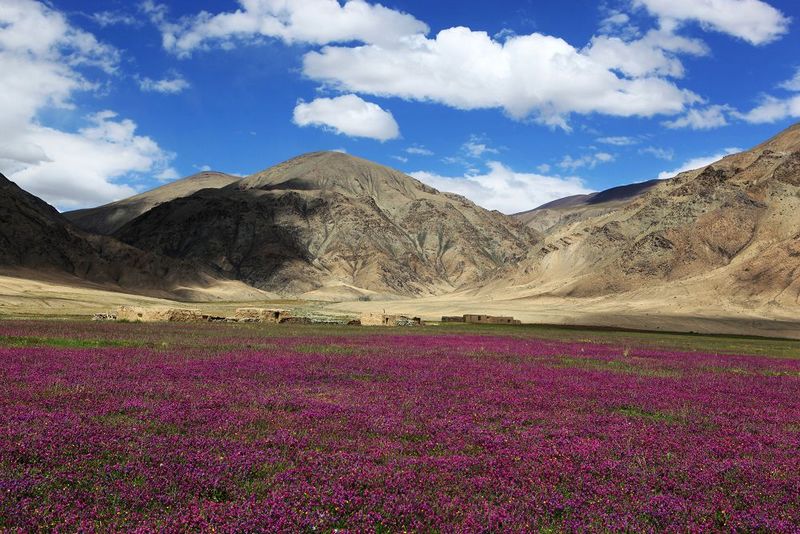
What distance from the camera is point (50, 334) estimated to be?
30.7 m

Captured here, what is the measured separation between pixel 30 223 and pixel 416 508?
508ft

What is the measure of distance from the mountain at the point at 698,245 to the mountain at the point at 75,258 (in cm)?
8501

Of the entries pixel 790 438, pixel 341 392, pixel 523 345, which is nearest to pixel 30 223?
pixel 523 345

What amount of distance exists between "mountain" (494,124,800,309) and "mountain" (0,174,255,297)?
85.0m

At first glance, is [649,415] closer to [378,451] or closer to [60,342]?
[378,451]

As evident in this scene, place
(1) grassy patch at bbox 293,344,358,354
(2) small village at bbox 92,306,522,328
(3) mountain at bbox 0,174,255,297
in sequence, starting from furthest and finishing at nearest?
(3) mountain at bbox 0,174,255,297 < (2) small village at bbox 92,306,522,328 < (1) grassy patch at bbox 293,344,358,354

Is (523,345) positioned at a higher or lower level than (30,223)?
lower

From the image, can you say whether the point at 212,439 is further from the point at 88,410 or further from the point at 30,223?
the point at 30,223

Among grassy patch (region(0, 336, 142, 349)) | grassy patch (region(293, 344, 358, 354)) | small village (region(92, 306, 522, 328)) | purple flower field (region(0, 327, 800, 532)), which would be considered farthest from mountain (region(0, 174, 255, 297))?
purple flower field (region(0, 327, 800, 532))

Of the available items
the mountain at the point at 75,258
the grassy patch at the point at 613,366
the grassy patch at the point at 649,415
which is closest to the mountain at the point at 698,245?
the grassy patch at the point at 613,366

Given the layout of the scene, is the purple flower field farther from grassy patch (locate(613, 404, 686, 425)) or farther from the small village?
the small village

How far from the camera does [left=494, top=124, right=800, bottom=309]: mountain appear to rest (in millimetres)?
100938

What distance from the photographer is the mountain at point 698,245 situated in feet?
331

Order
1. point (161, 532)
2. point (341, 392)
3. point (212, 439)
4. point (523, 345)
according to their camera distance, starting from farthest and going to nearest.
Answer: point (523, 345) < point (341, 392) < point (212, 439) < point (161, 532)
